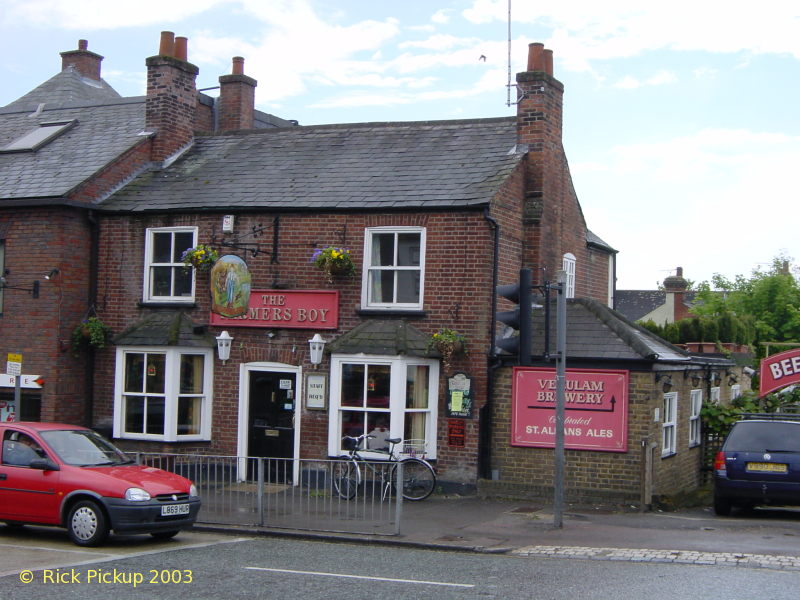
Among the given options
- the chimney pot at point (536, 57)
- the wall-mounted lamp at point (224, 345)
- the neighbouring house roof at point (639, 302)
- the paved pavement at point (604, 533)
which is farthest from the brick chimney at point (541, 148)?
the neighbouring house roof at point (639, 302)

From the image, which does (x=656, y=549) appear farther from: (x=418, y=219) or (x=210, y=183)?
(x=210, y=183)

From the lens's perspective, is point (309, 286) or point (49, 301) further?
point (49, 301)

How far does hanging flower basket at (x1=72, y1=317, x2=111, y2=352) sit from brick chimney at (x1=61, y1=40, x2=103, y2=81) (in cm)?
1325

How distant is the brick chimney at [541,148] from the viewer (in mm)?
18578

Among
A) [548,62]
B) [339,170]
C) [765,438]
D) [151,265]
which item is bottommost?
[765,438]

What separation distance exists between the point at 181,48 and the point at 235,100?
2.57 metres

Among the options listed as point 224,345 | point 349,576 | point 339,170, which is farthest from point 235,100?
point 349,576

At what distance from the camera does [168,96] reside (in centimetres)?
2142

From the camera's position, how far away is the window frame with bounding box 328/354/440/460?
661 inches

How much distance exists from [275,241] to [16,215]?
17.2ft

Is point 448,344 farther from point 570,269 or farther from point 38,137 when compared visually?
point 38,137

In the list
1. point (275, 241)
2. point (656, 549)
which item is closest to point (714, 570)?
point (656, 549)

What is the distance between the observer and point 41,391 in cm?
1875

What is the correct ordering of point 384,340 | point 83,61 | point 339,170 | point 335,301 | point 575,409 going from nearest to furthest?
point 575,409 < point 384,340 < point 335,301 < point 339,170 < point 83,61
